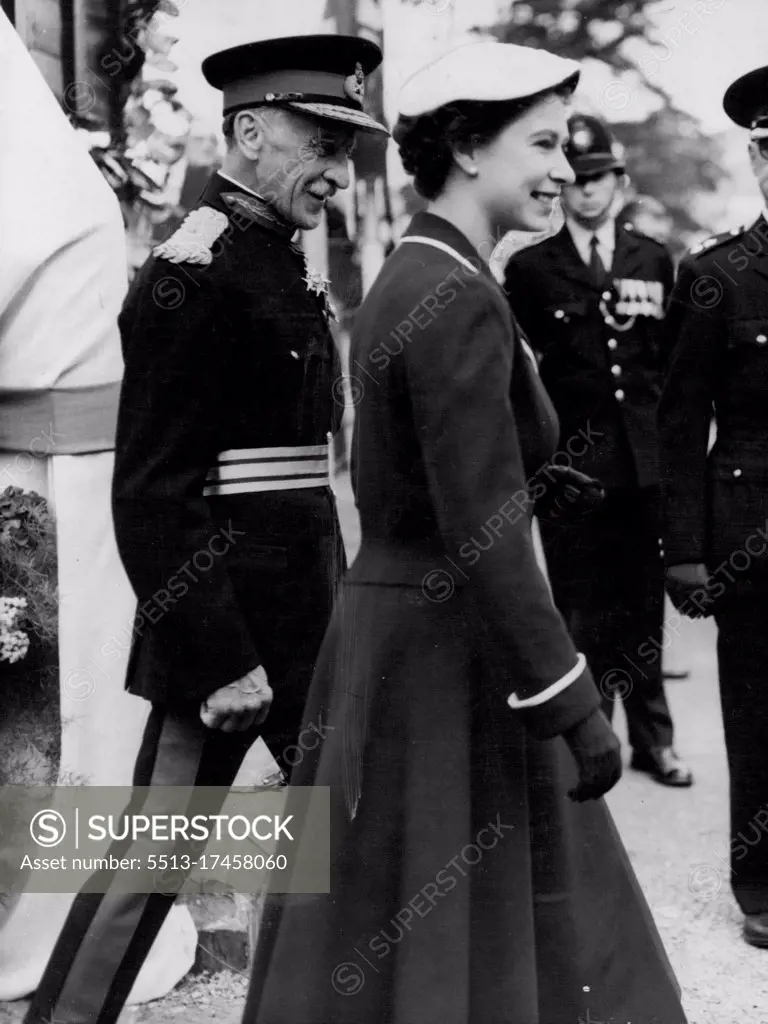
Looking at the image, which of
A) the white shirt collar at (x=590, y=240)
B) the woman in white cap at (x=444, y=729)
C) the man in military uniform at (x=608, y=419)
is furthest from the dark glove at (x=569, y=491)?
the white shirt collar at (x=590, y=240)

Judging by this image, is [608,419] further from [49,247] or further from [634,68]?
[49,247]

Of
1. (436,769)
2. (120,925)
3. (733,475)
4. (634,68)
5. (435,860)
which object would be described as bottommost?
(120,925)

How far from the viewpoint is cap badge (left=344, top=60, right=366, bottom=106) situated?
105 inches

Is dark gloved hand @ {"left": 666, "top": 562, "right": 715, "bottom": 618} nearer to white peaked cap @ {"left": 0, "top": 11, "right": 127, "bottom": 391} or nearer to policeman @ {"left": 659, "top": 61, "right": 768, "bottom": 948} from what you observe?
policeman @ {"left": 659, "top": 61, "right": 768, "bottom": 948}

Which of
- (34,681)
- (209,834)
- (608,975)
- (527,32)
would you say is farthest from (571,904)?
(527,32)

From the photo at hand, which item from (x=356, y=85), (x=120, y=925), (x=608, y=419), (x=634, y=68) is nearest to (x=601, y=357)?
(x=608, y=419)

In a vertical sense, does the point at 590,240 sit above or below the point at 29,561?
above

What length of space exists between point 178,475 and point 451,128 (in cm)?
71

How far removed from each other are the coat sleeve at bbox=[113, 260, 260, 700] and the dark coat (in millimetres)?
277

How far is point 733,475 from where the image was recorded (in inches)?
127

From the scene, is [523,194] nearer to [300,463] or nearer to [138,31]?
[300,463]

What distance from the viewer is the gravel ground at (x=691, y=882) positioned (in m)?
2.95

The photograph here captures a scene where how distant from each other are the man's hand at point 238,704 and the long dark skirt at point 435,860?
273mm

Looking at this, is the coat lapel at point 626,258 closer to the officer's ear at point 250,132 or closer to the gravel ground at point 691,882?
the gravel ground at point 691,882
